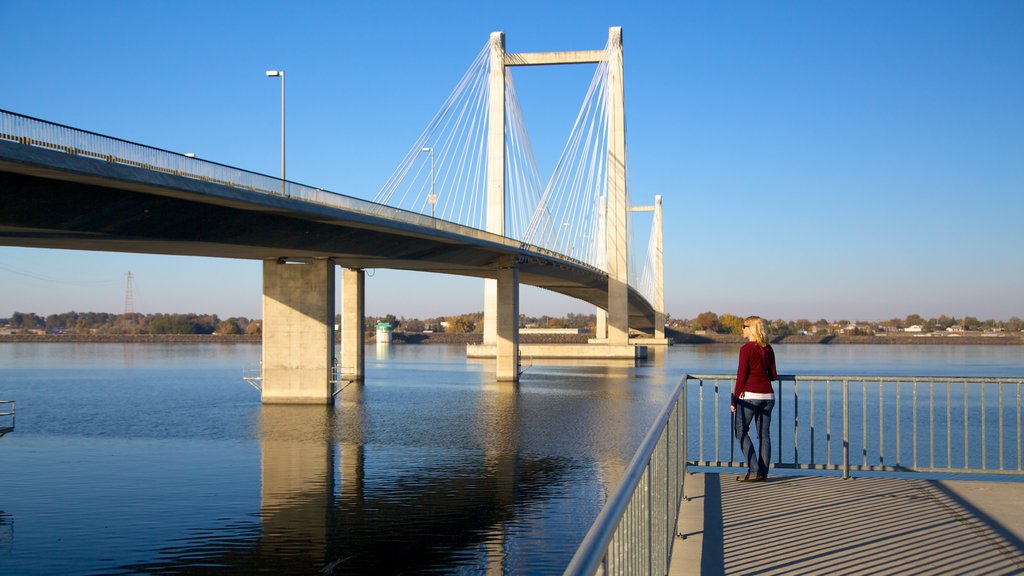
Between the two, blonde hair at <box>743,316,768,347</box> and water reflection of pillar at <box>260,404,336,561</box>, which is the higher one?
blonde hair at <box>743,316,768,347</box>

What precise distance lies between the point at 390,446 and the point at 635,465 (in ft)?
62.1

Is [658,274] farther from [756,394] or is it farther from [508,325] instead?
[756,394]

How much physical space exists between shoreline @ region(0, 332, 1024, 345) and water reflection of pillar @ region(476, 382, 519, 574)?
355 feet

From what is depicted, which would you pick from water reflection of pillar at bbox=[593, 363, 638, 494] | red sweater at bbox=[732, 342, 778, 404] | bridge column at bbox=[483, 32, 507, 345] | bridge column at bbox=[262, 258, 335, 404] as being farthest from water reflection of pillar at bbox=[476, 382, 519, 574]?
bridge column at bbox=[483, 32, 507, 345]

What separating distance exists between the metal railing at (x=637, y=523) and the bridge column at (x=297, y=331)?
2745cm

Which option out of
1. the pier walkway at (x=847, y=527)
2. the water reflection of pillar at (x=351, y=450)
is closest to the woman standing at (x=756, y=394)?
the pier walkway at (x=847, y=527)

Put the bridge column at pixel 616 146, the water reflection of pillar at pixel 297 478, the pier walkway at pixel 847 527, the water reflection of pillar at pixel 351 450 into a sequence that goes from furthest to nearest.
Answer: the bridge column at pixel 616 146, the water reflection of pillar at pixel 351 450, the water reflection of pillar at pixel 297 478, the pier walkway at pixel 847 527

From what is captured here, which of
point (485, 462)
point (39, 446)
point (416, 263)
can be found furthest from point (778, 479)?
point (416, 263)

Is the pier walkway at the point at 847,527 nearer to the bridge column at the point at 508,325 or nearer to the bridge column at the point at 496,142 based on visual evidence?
the bridge column at the point at 508,325

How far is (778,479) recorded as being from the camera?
32.3ft

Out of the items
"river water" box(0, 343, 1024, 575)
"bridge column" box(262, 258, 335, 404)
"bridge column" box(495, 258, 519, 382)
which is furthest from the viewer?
"bridge column" box(495, 258, 519, 382)

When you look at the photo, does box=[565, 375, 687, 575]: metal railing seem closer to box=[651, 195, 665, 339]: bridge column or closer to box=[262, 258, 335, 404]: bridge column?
box=[262, 258, 335, 404]: bridge column

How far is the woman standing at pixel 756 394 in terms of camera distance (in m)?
9.61

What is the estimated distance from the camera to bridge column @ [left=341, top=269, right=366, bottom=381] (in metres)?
47.9
